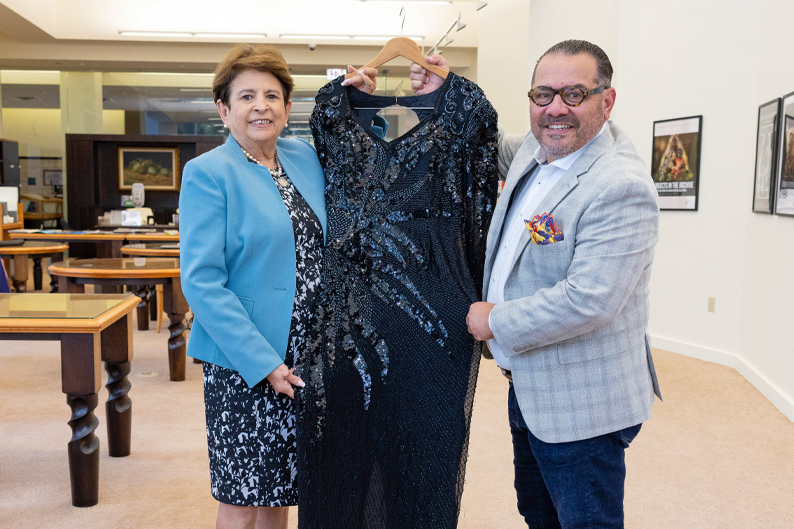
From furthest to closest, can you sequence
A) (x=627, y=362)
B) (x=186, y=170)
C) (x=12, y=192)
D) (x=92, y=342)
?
(x=12, y=192) → (x=92, y=342) → (x=186, y=170) → (x=627, y=362)

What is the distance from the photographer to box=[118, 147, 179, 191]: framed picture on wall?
1084 cm

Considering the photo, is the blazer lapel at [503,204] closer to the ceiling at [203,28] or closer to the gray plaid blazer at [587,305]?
the gray plaid blazer at [587,305]

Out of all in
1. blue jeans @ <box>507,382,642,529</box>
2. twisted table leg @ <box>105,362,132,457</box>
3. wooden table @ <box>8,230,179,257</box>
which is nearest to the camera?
Answer: blue jeans @ <box>507,382,642,529</box>

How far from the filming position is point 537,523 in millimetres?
1814

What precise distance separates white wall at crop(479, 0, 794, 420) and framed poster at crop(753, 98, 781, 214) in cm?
9

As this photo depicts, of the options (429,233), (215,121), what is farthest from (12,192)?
(429,233)

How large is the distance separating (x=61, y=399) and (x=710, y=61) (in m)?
5.32

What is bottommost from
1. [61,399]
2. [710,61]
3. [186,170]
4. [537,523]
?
[61,399]

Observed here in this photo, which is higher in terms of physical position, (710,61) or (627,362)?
(710,61)

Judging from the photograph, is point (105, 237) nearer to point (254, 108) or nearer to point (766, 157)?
point (254, 108)

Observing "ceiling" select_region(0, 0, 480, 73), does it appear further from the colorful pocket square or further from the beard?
the colorful pocket square

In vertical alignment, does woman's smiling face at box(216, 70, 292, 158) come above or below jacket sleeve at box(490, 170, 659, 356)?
above

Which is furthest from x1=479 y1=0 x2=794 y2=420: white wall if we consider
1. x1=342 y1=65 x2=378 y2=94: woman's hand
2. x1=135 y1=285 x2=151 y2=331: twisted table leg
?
x1=135 y1=285 x2=151 y2=331: twisted table leg

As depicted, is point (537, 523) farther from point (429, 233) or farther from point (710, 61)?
point (710, 61)
